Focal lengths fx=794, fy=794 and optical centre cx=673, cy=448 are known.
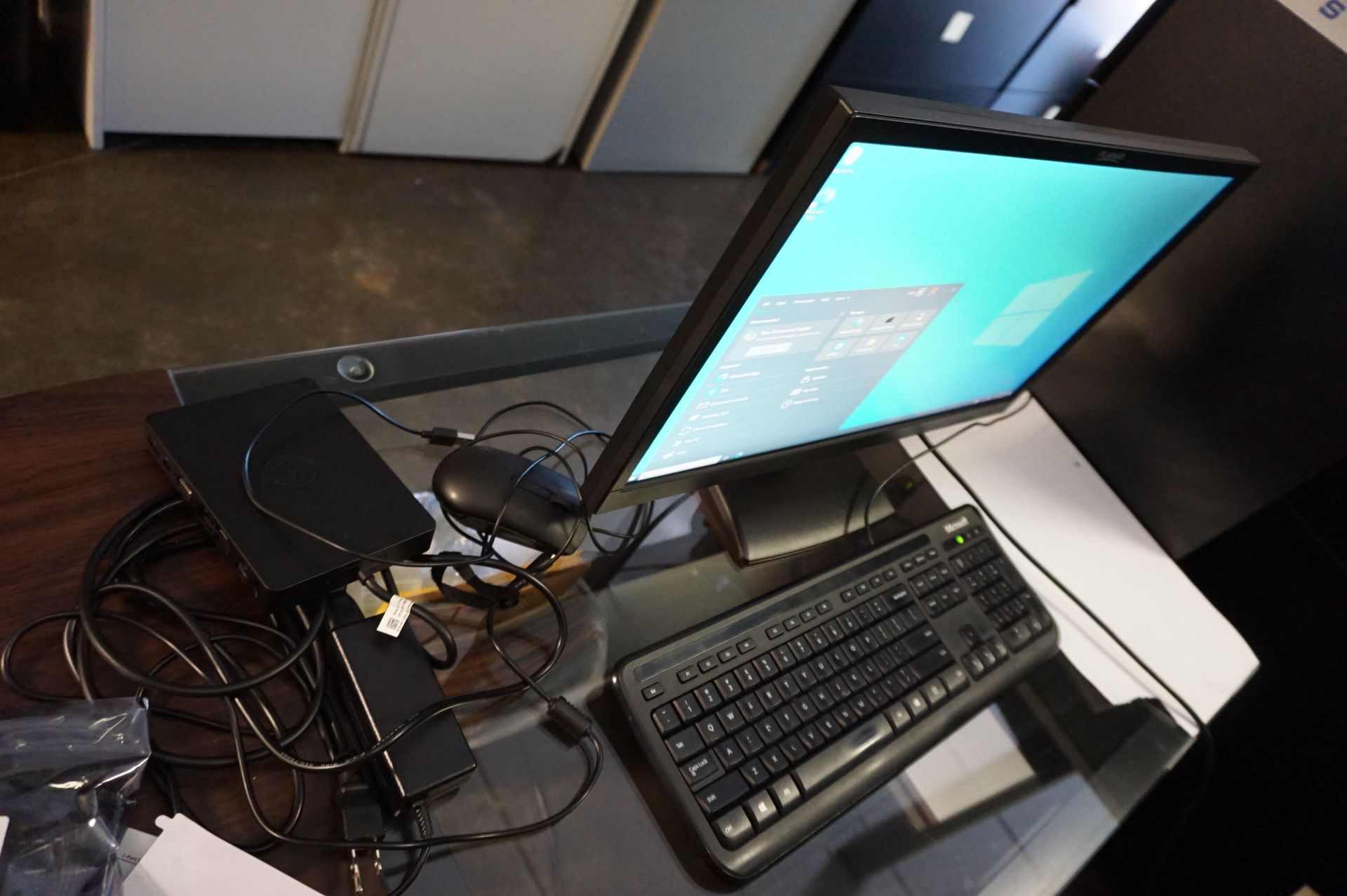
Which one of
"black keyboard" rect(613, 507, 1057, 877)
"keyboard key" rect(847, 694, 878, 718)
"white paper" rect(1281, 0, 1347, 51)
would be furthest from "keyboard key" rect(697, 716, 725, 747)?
"white paper" rect(1281, 0, 1347, 51)

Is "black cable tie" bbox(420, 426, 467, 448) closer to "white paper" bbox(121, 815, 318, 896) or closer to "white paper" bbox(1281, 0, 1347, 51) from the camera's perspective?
"white paper" bbox(121, 815, 318, 896)

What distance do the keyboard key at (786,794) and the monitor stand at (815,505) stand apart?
0.70 ft

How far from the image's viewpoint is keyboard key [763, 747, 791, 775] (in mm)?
624

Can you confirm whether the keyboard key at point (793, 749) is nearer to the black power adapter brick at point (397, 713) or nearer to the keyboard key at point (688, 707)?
the keyboard key at point (688, 707)

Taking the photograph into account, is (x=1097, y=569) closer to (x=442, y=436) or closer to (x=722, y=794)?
(x=722, y=794)

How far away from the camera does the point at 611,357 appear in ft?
2.83

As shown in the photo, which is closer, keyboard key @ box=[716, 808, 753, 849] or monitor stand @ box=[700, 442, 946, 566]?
keyboard key @ box=[716, 808, 753, 849]

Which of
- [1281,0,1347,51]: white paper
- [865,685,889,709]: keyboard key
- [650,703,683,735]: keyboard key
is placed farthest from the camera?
[1281,0,1347,51]: white paper

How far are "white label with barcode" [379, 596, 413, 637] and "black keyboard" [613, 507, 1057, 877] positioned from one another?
170 millimetres

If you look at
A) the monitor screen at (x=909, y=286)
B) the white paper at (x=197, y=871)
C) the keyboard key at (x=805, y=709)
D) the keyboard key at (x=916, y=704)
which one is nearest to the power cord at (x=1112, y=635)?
the monitor screen at (x=909, y=286)

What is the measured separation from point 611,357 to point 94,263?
4.01 feet

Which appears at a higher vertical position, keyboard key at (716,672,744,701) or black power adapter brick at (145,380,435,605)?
black power adapter brick at (145,380,435,605)

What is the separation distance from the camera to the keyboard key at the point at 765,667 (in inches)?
26.1

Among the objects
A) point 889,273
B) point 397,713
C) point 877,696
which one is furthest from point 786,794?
point 889,273
